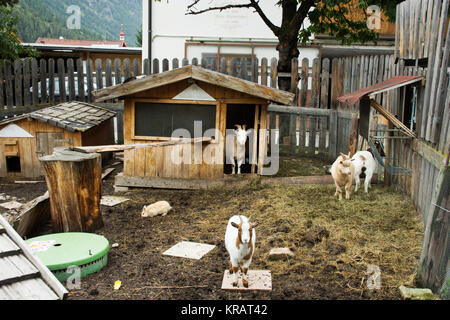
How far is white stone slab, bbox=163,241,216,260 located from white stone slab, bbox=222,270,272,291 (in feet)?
2.58

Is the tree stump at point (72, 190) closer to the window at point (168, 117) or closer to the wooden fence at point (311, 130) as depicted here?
the window at point (168, 117)

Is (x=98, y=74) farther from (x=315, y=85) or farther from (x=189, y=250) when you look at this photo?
(x=189, y=250)

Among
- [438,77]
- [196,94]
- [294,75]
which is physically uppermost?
[438,77]

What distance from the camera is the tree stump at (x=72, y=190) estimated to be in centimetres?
671

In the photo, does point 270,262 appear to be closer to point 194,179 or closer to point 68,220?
point 68,220

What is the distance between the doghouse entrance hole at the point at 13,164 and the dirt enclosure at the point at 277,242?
1.93 metres

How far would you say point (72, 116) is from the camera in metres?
10.9

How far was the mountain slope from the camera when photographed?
63053 millimetres

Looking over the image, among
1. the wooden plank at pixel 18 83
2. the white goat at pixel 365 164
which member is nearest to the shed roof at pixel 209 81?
the white goat at pixel 365 164

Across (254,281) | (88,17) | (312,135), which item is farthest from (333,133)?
(88,17)

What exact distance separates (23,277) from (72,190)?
2452mm

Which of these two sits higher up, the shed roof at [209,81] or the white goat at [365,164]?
the shed roof at [209,81]

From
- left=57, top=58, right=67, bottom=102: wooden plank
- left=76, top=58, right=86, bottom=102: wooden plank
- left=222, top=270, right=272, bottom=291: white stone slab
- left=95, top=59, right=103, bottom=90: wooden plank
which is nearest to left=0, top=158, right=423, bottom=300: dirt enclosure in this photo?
left=222, top=270, right=272, bottom=291: white stone slab

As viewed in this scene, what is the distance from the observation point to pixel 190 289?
193 inches
